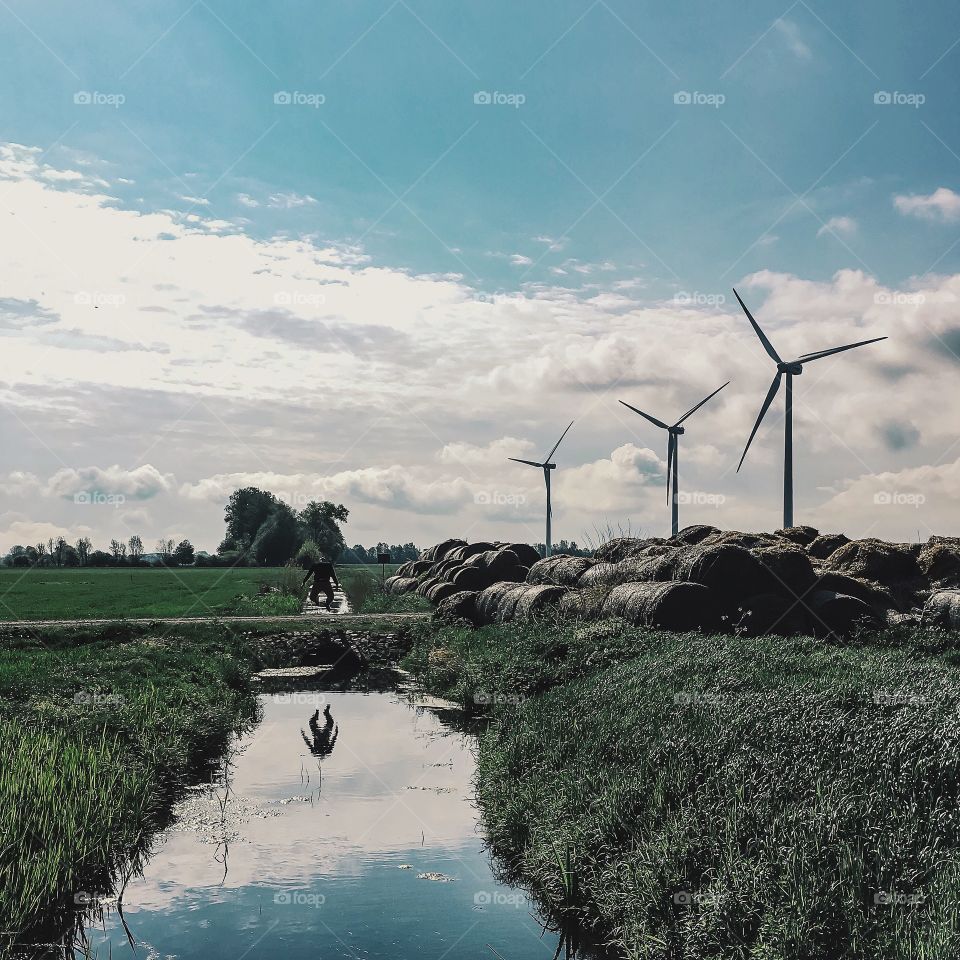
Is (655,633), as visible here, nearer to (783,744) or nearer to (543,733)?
(543,733)

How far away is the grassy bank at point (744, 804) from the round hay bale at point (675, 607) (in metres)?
5.03

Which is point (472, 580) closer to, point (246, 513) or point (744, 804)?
point (744, 804)

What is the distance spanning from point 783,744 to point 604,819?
2.03 meters

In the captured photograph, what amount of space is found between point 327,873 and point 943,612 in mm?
15811

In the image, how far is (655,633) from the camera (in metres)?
19.9

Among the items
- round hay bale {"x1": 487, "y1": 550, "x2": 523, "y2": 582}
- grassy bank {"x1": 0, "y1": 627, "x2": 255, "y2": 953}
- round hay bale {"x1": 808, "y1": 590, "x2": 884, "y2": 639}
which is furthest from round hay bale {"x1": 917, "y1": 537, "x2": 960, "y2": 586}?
round hay bale {"x1": 487, "y1": 550, "x2": 523, "y2": 582}

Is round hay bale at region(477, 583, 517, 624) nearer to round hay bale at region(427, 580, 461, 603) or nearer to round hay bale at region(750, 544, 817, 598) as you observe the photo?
round hay bale at region(427, 580, 461, 603)

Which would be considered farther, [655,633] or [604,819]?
[655,633]

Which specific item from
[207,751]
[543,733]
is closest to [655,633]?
[543,733]

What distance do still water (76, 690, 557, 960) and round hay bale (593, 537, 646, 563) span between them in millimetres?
16793

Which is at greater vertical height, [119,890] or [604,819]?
[604,819]

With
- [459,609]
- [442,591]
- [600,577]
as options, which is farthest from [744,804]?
[442,591]

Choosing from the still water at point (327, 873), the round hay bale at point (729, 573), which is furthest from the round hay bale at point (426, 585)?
the still water at point (327, 873)

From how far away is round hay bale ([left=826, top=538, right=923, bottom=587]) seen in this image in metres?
25.2
